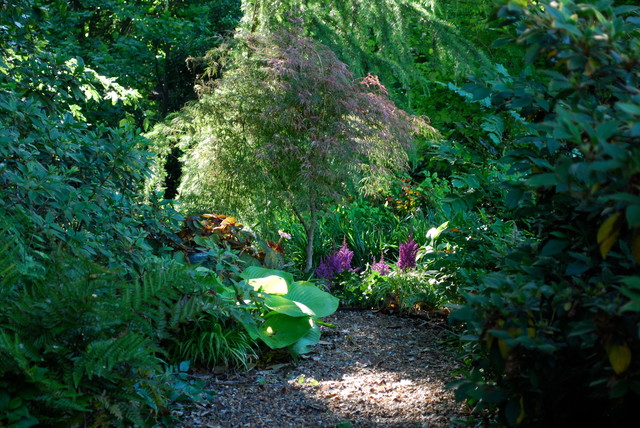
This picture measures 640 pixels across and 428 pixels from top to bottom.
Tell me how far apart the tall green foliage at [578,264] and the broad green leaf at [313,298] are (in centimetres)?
214

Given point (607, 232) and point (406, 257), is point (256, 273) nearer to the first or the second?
point (406, 257)

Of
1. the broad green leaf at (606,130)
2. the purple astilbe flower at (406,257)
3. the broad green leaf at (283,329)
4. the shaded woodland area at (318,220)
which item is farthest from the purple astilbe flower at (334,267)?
the broad green leaf at (606,130)

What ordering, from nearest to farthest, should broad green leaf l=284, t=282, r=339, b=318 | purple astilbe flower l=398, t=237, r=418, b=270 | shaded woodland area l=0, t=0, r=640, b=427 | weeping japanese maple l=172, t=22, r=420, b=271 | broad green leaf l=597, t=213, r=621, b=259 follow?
1. broad green leaf l=597, t=213, r=621, b=259
2. shaded woodland area l=0, t=0, r=640, b=427
3. broad green leaf l=284, t=282, r=339, b=318
4. purple astilbe flower l=398, t=237, r=418, b=270
5. weeping japanese maple l=172, t=22, r=420, b=271

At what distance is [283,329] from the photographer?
351cm

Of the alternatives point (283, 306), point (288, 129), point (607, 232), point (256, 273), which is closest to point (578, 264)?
point (607, 232)

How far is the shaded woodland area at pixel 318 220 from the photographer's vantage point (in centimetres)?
151

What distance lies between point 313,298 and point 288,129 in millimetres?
1955

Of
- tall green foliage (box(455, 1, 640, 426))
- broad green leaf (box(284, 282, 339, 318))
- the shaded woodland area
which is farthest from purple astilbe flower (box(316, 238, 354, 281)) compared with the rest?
tall green foliage (box(455, 1, 640, 426))

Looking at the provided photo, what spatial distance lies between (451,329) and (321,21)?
13.5 feet

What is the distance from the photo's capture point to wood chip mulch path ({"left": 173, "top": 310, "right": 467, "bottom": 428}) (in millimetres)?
2641

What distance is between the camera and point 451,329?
411cm

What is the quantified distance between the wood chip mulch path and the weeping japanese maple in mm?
1668

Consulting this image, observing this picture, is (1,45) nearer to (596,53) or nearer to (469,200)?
(469,200)

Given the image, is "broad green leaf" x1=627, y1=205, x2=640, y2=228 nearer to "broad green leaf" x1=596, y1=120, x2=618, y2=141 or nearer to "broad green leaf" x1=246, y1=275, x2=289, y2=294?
"broad green leaf" x1=596, y1=120, x2=618, y2=141
